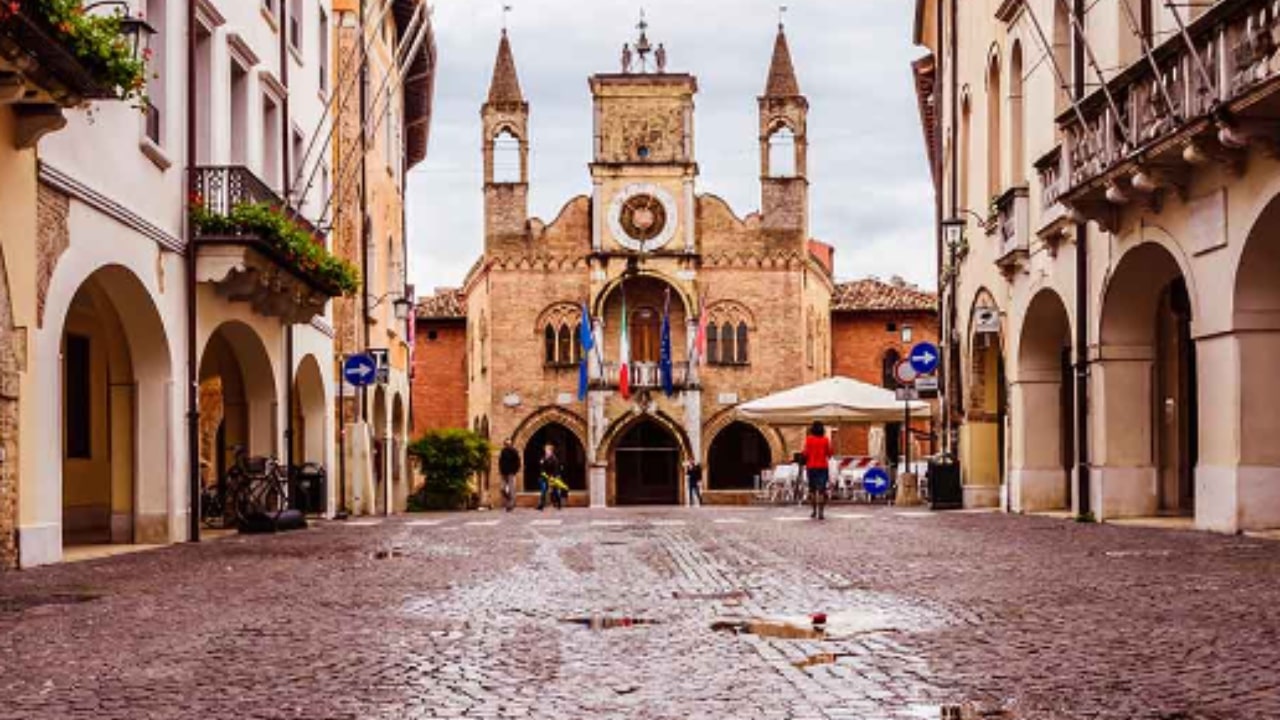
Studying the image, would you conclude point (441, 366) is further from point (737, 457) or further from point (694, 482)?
point (694, 482)

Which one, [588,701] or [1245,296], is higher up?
[1245,296]

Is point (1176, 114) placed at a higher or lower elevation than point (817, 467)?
higher

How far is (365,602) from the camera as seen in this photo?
470 inches

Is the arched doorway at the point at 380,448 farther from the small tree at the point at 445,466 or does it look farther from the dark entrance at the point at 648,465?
the dark entrance at the point at 648,465

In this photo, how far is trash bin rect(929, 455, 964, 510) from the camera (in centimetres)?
3158

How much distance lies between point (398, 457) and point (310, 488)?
16.6 m

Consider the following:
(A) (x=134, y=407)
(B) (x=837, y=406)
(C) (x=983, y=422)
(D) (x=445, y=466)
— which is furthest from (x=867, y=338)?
(A) (x=134, y=407)

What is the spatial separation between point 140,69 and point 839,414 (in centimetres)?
2755

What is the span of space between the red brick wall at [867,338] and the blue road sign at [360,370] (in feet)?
146

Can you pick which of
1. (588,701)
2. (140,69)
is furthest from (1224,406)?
(588,701)

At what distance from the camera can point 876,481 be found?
38031 mm

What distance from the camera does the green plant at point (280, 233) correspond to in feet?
72.0

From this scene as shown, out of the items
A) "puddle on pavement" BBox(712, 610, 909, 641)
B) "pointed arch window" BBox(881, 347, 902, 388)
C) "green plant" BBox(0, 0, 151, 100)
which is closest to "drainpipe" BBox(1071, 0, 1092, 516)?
"green plant" BBox(0, 0, 151, 100)

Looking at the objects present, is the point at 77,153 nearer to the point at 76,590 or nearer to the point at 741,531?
the point at 76,590
